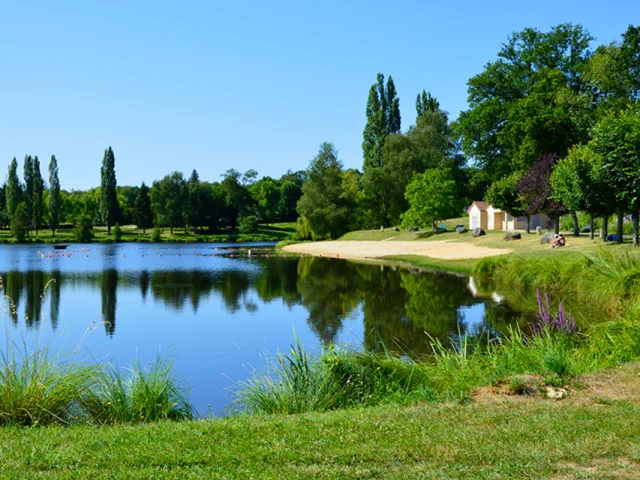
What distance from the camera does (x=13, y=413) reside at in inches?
254

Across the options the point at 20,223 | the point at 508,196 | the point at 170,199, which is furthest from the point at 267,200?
the point at 508,196

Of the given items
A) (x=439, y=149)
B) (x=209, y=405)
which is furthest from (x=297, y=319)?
(x=439, y=149)

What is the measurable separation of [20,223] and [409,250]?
205ft

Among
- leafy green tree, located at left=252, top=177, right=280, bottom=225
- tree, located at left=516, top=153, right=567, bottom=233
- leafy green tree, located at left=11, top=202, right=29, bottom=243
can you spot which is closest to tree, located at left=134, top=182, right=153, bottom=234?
leafy green tree, located at left=11, top=202, right=29, bottom=243

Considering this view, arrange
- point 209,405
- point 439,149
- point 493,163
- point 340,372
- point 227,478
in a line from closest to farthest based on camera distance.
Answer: point 227,478
point 340,372
point 209,405
point 493,163
point 439,149

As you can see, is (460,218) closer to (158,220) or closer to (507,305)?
(158,220)

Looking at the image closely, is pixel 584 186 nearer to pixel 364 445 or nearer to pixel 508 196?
pixel 508 196

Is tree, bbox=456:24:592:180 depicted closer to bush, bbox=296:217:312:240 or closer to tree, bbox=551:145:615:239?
tree, bbox=551:145:615:239

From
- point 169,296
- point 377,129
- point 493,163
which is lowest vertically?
point 169,296

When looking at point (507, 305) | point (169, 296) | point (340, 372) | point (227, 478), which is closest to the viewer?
point (227, 478)

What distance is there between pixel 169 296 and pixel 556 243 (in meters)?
19.6

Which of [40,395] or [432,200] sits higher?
[432,200]

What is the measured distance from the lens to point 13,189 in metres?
89.4

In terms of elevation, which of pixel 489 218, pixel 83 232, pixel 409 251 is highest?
pixel 489 218
